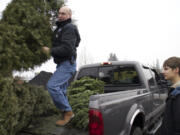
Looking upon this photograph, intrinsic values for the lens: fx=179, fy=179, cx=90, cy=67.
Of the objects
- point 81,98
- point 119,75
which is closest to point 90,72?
point 119,75

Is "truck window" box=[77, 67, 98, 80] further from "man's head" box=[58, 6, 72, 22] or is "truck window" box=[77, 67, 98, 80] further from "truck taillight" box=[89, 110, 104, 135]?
"truck taillight" box=[89, 110, 104, 135]

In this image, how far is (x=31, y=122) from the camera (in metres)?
2.55

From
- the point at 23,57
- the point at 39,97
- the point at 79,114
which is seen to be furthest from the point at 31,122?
the point at 23,57

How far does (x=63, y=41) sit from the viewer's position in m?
2.73

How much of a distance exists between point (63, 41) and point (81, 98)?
1.10 meters

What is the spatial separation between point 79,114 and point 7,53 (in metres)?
1.36

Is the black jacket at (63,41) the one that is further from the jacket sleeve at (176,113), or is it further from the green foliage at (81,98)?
the jacket sleeve at (176,113)

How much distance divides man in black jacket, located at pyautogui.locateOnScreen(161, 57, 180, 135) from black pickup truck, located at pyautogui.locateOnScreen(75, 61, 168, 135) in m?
0.60

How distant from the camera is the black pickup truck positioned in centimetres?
211

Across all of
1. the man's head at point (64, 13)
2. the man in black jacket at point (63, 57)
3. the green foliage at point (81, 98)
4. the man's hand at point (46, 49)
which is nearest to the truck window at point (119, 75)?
the green foliage at point (81, 98)

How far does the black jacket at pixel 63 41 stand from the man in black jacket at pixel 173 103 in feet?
4.58

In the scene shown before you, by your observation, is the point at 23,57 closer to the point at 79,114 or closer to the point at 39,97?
the point at 39,97

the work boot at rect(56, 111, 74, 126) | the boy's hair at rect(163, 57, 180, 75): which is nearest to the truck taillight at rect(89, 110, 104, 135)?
the work boot at rect(56, 111, 74, 126)

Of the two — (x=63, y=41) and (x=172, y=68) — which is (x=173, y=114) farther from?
(x=63, y=41)
